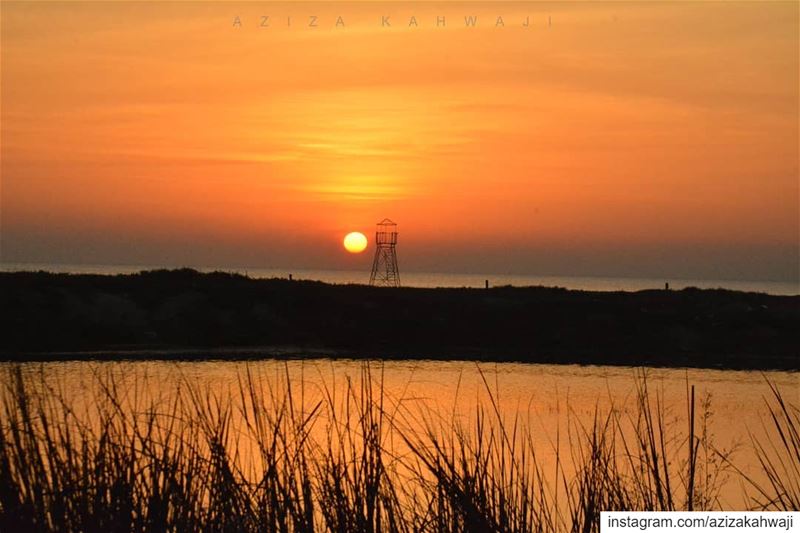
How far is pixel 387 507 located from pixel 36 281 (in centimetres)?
2657

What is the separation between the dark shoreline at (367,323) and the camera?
25.6 meters

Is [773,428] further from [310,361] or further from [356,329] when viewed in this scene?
[356,329]

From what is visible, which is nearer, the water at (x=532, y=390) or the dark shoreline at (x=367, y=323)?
the water at (x=532, y=390)

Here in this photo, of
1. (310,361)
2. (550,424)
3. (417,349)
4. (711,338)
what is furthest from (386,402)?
(711,338)

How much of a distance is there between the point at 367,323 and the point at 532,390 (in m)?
12.5

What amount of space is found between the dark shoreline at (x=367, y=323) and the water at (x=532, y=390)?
2.70 m

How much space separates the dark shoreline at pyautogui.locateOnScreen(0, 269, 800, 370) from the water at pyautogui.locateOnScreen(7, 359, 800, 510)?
270 cm

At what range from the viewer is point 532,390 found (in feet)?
58.9

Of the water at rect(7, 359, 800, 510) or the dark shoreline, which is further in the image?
the dark shoreline

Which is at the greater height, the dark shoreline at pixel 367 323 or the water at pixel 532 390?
the dark shoreline at pixel 367 323

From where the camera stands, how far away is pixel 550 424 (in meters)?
13.5

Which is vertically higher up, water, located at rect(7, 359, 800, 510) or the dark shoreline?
the dark shoreline

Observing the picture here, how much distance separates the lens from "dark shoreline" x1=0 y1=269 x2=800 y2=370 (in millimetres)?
25594

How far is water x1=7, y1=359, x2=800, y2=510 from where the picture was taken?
11266 mm
